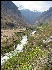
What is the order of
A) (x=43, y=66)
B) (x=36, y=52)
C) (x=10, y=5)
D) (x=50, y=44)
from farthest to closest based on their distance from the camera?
1. (x=10, y=5)
2. (x=50, y=44)
3. (x=36, y=52)
4. (x=43, y=66)

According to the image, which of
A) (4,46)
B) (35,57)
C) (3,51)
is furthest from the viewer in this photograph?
(4,46)

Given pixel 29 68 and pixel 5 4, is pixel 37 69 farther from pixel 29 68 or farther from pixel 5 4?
pixel 5 4

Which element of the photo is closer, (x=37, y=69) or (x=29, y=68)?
(x=37, y=69)

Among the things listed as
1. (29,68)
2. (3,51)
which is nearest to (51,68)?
(29,68)

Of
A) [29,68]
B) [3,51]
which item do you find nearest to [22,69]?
[29,68]

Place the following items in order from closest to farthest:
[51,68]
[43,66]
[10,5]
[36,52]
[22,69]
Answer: [51,68], [43,66], [22,69], [36,52], [10,5]

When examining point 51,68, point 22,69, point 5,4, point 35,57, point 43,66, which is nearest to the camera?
point 51,68

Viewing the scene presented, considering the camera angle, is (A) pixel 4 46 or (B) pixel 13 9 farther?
(B) pixel 13 9

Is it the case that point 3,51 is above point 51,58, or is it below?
below

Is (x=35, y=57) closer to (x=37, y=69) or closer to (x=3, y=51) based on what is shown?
(x=37, y=69)
